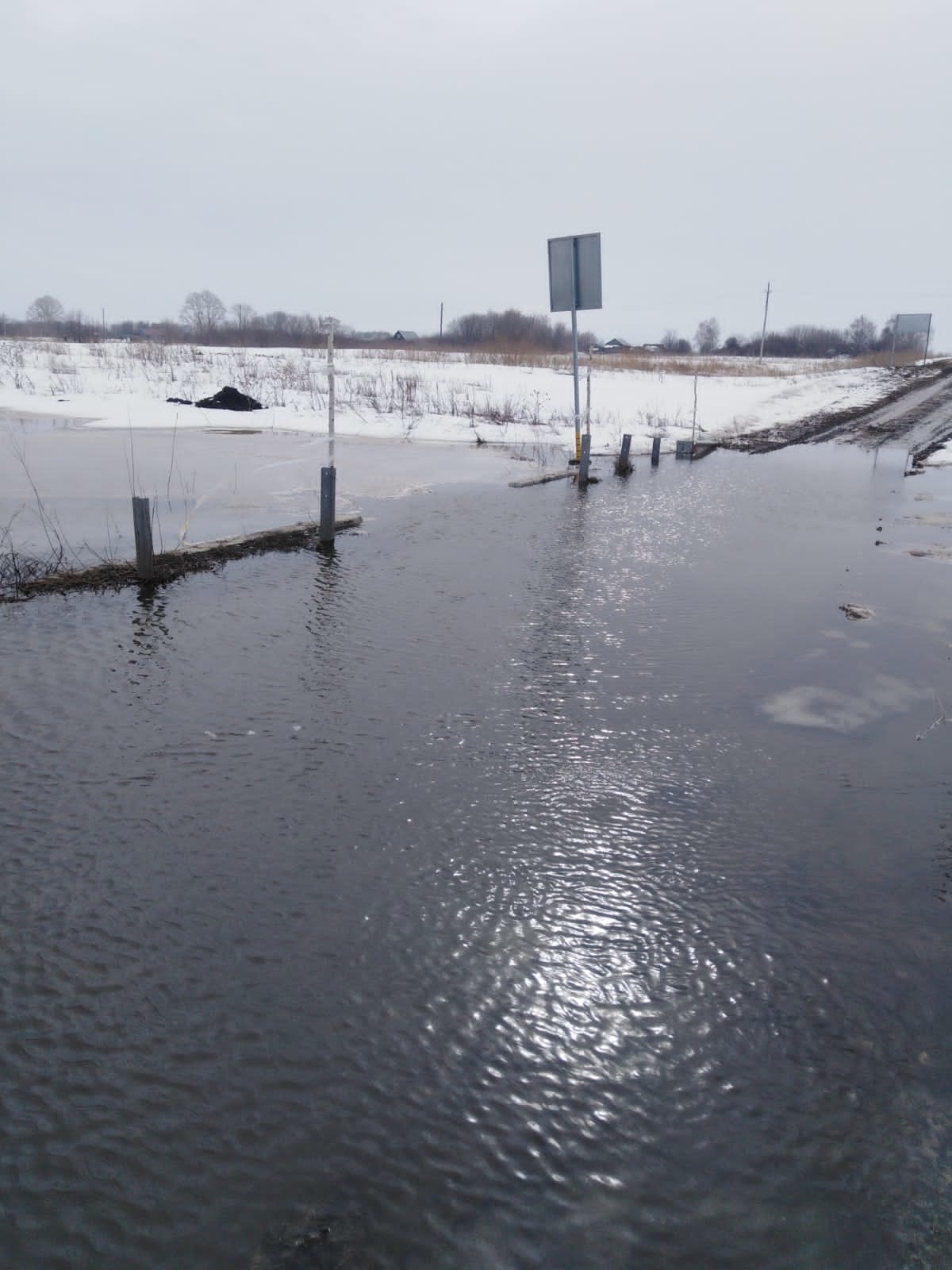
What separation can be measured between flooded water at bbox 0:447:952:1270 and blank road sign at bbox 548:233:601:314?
389 inches

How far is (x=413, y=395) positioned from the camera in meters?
28.6

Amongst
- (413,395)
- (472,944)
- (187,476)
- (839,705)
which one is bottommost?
(472,944)

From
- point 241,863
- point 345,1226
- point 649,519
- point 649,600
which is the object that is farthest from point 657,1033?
point 649,519

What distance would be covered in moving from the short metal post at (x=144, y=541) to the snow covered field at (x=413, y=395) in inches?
475

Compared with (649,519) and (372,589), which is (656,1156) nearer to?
(372,589)

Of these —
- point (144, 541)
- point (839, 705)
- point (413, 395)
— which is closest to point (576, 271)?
point (144, 541)

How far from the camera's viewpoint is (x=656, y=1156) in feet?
9.84

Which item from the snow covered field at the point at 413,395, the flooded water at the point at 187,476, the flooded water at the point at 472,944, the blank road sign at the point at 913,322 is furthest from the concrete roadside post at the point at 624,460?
the blank road sign at the point at 913,322

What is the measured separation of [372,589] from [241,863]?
192 inches

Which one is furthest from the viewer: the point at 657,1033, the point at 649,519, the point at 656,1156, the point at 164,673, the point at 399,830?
the point at 649,519

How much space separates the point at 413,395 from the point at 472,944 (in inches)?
1034

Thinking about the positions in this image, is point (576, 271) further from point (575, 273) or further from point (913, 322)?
point (913, 322)

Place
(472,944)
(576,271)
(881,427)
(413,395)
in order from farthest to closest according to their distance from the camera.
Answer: (413,395) → (881,427) → (576,271) → (472,944)

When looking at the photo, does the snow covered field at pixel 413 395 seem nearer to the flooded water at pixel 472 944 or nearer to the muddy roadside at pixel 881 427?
the muddy roadside at pixel 881 427
